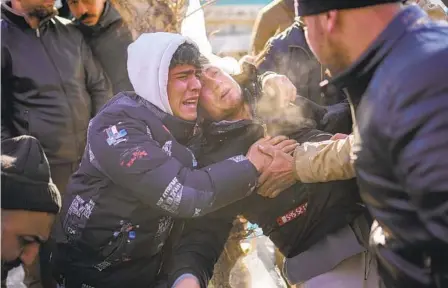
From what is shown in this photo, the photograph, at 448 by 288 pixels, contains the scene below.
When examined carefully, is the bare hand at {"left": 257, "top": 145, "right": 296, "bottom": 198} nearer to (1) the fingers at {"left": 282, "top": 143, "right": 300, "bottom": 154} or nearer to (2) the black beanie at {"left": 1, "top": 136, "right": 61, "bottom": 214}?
(1) the fingers at {"left": 282, "top": 143, "right": 300, "bottom": 154}

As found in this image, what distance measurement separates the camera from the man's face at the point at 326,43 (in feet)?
5.06

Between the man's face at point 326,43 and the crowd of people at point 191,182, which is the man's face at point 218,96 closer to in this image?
the crowd of people at point 191,182

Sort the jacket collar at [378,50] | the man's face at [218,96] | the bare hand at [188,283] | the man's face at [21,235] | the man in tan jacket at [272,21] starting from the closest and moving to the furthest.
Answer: the jacket collar at [378,50] → the man's face at [21,235] → the bare hand at [188,283] → the man's face at [218,96] → the man in tan jacket at [272,21]

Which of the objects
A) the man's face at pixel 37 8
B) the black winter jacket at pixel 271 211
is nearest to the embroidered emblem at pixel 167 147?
the black winter jacket at pixel 271 211

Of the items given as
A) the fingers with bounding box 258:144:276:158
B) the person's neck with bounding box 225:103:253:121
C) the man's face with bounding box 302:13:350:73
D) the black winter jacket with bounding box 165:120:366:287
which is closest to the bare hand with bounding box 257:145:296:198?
the fingers with bounding box 258:144:276:158

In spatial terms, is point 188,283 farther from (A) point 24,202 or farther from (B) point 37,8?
(B) point 37,8

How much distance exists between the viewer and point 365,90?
154 centimetres

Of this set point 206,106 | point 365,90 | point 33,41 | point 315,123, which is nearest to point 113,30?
point 33,41

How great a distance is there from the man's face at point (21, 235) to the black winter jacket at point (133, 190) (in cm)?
16

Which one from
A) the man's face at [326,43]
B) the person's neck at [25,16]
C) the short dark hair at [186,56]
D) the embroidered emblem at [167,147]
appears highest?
the man's face at [326,43]

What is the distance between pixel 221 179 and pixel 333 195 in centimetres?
55

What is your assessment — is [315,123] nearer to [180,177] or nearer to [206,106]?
[206,106]

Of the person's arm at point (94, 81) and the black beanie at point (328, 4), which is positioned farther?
the person's arm at point (94, 81)

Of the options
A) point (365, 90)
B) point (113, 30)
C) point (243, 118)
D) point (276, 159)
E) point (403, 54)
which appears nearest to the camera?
point (403, 54)
